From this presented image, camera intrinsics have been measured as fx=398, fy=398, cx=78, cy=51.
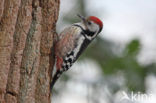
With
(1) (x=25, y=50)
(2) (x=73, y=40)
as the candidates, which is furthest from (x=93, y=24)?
(1) (x=25, y=50)

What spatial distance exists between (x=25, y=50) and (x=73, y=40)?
3.97 feet

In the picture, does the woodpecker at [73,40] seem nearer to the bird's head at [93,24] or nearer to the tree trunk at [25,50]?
the bird's head at [93,24]

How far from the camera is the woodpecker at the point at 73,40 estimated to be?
446 cm

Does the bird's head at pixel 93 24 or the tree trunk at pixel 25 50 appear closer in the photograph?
the tree trunk at pixel 25 50

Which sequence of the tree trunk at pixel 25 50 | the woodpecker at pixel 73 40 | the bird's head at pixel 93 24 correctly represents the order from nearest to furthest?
the tree trunk at pixel 25 50 → the woodpecker at pixel 73 40 → the bird's head at pixel 93 24

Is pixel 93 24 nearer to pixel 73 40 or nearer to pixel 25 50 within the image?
pixel 73 40

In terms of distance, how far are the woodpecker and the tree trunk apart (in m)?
0.61

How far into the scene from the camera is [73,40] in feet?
15.4

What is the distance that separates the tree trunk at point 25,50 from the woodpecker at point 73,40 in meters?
0.61

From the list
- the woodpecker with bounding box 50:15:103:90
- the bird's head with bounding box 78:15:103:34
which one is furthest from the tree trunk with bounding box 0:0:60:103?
the bird's head with bounding box 78:15:103:34

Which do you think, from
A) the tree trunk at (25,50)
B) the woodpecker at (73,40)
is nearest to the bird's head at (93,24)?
the woodpecker at (73,40)

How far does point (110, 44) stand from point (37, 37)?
4066 mm

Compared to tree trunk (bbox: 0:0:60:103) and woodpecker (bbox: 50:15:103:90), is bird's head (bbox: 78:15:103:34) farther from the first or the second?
tree trunk (bbox: 0:0:60:103)

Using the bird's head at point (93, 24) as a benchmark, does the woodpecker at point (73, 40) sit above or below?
below
